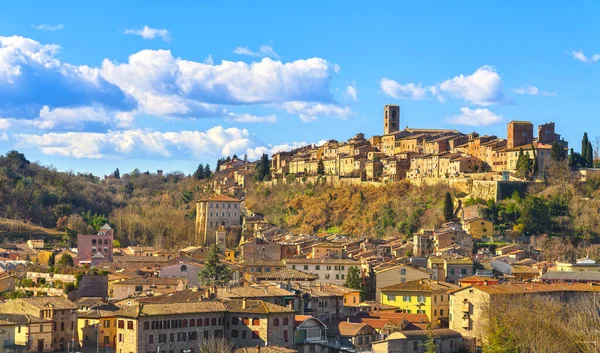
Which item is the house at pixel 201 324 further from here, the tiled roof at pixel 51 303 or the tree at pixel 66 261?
the tree at pixel 66 261

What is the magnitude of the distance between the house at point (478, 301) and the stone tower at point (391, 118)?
6816 centimetres

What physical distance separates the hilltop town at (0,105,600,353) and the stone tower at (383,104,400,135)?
49.9ft

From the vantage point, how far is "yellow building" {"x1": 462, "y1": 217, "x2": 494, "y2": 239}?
7500 cm

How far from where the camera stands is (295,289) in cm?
5150

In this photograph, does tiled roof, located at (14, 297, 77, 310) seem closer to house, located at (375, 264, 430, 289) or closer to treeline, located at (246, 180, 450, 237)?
house, located at (375, 264, 430, 289)

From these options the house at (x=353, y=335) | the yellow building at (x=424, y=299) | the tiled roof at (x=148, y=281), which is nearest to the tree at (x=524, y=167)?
the yellow building at (x=424, y=299)

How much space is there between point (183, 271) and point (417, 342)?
60.1 feet

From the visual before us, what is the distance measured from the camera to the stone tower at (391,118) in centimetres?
12081

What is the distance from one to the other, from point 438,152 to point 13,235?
3716cm

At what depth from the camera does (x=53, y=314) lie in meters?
45.4

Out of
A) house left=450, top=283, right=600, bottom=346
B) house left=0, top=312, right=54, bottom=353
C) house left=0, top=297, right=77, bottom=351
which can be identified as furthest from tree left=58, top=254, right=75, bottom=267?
house left=450, top=283, right=600, bottom=346

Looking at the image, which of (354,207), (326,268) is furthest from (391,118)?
(326,268)

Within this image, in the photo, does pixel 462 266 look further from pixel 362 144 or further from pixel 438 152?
pixel 362 144

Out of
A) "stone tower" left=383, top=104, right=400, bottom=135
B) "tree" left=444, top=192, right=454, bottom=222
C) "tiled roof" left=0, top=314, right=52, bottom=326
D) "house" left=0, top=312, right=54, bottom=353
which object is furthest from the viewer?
"stone tower" left=383, top=104, right=400, bottom=135
